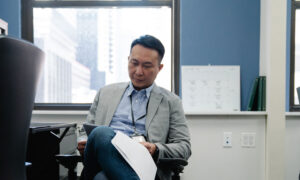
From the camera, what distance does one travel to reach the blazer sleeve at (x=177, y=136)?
3.66 feet

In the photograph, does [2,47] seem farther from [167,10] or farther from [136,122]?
[167,10]

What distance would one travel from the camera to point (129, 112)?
A: 51.3 inches

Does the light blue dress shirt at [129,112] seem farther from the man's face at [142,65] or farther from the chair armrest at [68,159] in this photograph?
the chair armrest at [68,159]

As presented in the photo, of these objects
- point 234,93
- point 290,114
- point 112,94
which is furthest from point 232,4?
point 112,94

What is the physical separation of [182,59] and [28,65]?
159 centimetres

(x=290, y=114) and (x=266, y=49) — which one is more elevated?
(x=266, y=49)

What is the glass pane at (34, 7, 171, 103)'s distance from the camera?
220 centimetres

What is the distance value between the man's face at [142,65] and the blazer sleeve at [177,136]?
0.19 m

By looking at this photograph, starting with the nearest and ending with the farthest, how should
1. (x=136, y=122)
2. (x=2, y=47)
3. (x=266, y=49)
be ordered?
1. (x=2, y=47)
2. (x=136, y=122)
3. (x=266, y=49)

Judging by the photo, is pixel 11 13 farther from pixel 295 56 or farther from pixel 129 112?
pixel 295 56

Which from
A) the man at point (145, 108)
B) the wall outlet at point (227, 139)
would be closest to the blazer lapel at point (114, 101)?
the man at point (145, 108)

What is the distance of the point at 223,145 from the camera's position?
1.99 metres

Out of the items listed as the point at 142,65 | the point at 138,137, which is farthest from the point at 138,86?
the point at 138,137

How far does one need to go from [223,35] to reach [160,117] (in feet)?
3.95
